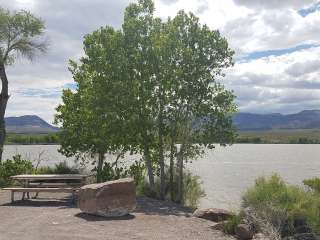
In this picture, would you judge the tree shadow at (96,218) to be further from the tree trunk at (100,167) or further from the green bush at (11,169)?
the green bush at (11,169)

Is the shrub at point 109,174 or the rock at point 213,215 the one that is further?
the shrub at point 109,174

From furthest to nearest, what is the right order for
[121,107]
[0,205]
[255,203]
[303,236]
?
[121,107] → [0,205] → [255,203] → [303,236]

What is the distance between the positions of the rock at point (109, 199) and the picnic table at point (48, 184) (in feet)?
7.42

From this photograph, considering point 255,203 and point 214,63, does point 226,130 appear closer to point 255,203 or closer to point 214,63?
point 214,63

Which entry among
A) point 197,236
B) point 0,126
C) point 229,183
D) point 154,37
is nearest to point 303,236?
point 197,236

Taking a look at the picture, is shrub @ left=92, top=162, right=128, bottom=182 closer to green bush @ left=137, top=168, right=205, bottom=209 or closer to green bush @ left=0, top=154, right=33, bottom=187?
Result: green bush @ left=137, top=168, right=205, bottom=209

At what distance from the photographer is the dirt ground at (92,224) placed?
1242 cm

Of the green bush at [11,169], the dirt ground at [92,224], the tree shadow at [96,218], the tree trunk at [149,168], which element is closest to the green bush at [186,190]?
the tree trunk at [149,168]

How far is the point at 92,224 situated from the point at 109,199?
1.42 meters

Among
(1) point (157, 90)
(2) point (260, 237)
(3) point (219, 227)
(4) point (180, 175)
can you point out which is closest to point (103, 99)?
(1) point (157, 90)

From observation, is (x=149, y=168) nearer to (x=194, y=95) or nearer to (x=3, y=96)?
(x=194, y=95)

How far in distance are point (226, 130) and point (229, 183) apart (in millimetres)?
22143

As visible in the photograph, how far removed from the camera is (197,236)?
1305cm

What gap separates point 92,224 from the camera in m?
13.7
